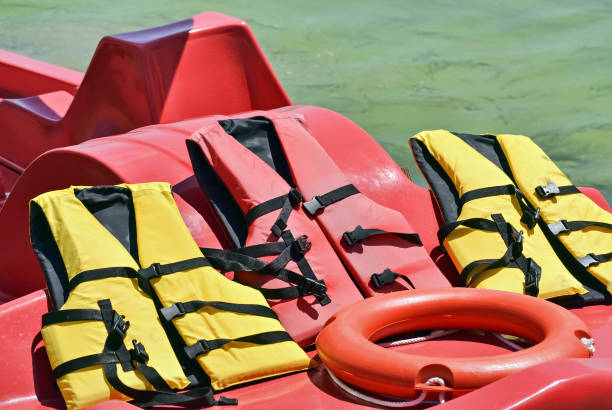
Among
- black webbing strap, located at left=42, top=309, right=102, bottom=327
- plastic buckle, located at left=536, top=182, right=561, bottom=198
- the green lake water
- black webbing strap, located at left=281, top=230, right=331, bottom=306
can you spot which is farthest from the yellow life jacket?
the green lake water

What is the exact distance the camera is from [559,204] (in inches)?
113

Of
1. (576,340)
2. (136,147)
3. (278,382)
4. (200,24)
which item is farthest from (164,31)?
(576,340)

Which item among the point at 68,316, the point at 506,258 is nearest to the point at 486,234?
the point at 506,258

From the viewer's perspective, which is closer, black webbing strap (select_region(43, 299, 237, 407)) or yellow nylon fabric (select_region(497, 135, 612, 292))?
black webbing strap (select_region(43, 299, 237, 407))

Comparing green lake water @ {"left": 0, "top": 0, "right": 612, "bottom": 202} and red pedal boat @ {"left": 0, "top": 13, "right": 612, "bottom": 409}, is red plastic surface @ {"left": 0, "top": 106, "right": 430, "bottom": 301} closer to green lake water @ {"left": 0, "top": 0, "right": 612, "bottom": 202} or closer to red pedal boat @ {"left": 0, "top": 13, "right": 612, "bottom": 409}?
red pedal boat @ {"left": 0, "top": 13, "right": 612, "bottom": 409}

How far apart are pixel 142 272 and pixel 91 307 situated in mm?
180

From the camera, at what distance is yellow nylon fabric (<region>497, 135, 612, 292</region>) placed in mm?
2758

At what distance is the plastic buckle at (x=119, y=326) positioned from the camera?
206 cm

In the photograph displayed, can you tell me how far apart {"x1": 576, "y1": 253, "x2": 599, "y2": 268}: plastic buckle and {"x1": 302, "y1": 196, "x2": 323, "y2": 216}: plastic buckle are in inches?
34.1

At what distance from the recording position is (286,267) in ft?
7.90

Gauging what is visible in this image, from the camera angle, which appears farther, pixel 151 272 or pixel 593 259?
pixel 593 259

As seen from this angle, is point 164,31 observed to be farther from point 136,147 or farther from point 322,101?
point 322,101

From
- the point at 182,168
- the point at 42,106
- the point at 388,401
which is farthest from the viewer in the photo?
the point at 42,106

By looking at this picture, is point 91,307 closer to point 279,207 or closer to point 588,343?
point 279,207
